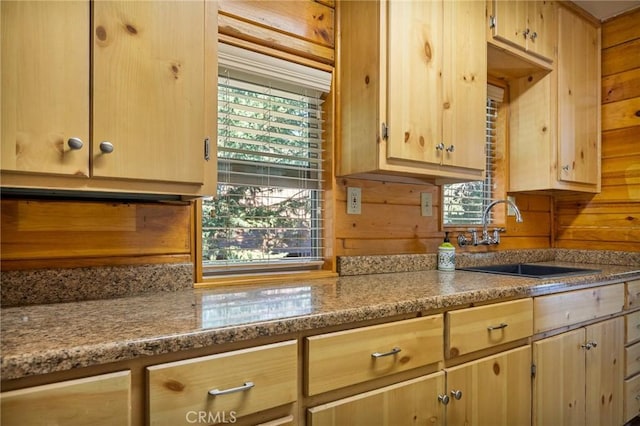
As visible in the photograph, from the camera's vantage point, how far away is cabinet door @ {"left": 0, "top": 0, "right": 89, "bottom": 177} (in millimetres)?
914

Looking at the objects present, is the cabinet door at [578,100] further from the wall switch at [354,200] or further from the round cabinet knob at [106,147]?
the round cabinet knob at [106,147]

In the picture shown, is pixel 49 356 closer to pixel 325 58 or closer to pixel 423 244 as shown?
pixel 325 58

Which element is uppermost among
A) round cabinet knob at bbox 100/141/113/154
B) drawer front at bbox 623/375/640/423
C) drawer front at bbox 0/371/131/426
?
round cabinet knob at bbox 100/141/113/154

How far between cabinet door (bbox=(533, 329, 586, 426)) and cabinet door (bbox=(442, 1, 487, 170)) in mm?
844

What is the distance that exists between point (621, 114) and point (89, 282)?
304 cm

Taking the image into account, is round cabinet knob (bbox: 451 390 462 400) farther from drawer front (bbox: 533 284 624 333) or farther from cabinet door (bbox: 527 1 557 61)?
cabinet door (bbox: 527 1 557 61)

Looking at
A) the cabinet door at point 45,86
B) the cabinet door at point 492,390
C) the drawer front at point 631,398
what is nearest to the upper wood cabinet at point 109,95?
the cabinet door at point 45,86

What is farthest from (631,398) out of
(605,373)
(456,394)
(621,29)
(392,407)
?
(621,29)

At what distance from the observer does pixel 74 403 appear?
2.49 feet

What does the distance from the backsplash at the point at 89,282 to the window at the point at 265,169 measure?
182 millimetres

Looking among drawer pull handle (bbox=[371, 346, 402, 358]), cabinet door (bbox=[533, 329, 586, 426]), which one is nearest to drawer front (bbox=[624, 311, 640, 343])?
cabinet door (bbox=[533, 329, 586, 426])

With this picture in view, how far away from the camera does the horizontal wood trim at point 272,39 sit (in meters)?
1.56

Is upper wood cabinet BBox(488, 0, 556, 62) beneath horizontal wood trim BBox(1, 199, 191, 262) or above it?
above

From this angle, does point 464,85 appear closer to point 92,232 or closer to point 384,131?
point 384,131
